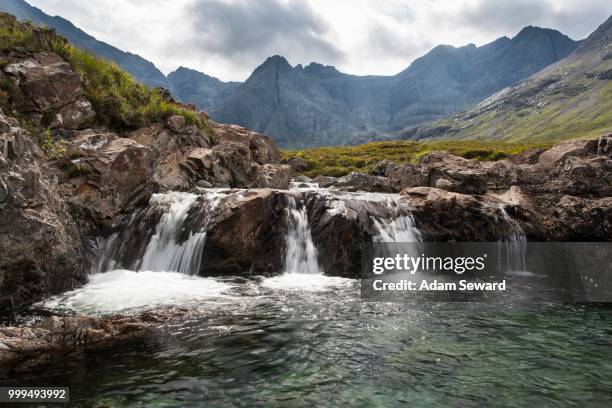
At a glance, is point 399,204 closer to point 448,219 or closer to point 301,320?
point 448,219

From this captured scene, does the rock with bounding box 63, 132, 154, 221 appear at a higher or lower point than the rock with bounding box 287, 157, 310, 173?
lower

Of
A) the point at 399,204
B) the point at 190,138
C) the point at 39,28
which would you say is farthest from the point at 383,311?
the point at 39,28

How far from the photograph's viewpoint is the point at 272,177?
131 feet

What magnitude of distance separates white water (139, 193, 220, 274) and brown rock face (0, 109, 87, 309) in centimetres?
388

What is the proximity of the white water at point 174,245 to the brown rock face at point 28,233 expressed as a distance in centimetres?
388

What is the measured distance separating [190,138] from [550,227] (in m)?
29.2

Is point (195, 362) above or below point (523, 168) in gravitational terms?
below

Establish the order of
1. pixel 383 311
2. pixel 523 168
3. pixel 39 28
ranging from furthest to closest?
1. pixel 523 168
2. pixel 39 28
3. pixel 383 311

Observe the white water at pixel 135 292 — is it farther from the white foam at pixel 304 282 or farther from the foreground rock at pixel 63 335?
the white foam at pixel 304 282

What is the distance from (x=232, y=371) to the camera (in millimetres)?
9359

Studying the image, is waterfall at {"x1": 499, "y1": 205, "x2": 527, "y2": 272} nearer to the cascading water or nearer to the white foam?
the white foam

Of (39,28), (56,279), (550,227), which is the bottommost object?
(56,279)

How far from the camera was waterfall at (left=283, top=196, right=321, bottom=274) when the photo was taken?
21.8 m

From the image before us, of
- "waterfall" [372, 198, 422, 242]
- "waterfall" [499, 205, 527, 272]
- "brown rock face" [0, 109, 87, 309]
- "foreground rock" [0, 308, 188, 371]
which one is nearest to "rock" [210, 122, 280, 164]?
"waterfall" [372, 198, 422, 242]
